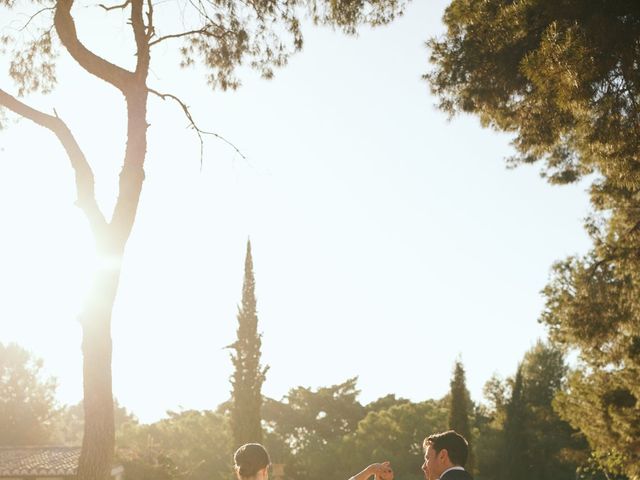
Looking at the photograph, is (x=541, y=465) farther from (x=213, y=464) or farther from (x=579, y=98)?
(x=579, y=98)

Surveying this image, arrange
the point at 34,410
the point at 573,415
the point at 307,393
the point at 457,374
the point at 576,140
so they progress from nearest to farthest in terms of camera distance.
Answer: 1. the point at 576,140
2. the point at 573,415
3. the point at 457,374
4. the point at 307,393
5. the point at 34,410

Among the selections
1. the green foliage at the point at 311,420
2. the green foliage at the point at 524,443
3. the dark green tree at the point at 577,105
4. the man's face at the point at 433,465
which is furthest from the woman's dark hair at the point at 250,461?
the green foliage at the point at 311,420

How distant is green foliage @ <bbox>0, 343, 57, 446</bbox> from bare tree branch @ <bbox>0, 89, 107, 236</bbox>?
4496 cm

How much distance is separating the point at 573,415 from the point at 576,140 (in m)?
12.4

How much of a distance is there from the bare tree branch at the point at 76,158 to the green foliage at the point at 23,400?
4496cm

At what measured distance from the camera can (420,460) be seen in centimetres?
3697

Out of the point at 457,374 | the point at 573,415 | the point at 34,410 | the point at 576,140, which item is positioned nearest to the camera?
the point at 576,140

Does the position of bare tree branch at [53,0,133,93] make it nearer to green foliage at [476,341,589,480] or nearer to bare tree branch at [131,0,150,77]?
bare tree branch at [131,0,150,77]

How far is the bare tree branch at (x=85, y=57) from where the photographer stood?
735 centimetres

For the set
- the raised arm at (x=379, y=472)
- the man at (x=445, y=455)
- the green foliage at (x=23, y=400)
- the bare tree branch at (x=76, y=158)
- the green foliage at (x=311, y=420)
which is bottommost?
the raised arm at (x=379, y=472)

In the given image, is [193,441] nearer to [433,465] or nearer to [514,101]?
[514,101]

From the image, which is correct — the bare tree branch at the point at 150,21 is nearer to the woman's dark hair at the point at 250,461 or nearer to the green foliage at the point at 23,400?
the woman's dark hair at the point at 250,461

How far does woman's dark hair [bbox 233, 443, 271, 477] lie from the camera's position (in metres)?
4.21

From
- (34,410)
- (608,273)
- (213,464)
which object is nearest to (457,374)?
(213,464)
